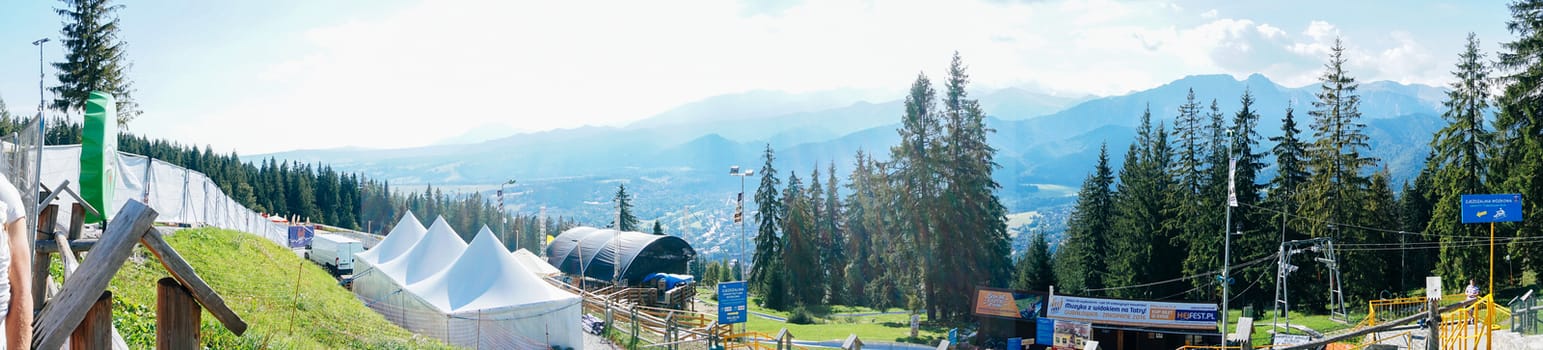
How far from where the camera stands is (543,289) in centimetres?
1977

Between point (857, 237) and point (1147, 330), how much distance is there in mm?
22836

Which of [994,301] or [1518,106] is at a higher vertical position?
[1518,106]

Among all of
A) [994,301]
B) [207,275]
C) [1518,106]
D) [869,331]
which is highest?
[1518,106]

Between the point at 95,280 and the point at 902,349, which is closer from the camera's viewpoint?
the point at 95,280

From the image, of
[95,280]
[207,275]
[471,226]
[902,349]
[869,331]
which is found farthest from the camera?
[471,226]

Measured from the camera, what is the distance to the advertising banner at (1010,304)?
28016 mm

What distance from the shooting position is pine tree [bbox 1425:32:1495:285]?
108 feet

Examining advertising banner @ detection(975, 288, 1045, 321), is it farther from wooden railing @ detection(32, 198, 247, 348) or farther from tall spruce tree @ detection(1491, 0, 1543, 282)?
wooden railing @ detection(32, 198, 247, 348)

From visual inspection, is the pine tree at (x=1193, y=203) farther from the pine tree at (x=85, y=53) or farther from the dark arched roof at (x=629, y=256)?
the pine tree at (x=85, y=53)

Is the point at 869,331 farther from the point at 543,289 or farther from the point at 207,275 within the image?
the point at 207,275

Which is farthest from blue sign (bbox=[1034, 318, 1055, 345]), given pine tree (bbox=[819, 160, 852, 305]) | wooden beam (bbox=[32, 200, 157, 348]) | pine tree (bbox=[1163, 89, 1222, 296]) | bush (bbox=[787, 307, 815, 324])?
wooden beam (bbox=[32, 200, 157, 348])

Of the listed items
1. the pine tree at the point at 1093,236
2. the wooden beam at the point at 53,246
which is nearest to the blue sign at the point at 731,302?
the wooden beam at the point at 53,246

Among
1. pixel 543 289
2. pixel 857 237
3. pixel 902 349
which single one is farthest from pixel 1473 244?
pixel 543 289

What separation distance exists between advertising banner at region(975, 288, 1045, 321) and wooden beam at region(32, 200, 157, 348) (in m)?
27.2
